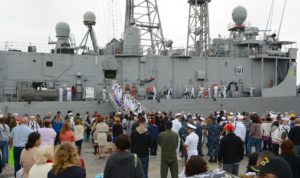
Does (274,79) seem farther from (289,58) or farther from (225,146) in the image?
(225,146)

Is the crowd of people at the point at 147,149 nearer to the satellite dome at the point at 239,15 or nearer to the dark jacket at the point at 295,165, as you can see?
the dark jacket at the point at 295,165

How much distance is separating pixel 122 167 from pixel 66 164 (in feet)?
3.38

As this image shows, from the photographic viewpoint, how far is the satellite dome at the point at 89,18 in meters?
26.7

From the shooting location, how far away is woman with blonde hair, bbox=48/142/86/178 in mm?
3911

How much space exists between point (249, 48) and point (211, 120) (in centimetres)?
1704

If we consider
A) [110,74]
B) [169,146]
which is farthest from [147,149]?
[110,74]

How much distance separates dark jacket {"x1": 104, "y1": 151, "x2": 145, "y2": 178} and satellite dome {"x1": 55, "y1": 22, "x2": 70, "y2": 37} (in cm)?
2246

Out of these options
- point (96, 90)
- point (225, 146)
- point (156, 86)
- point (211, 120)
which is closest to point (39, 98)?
point (96, 90)

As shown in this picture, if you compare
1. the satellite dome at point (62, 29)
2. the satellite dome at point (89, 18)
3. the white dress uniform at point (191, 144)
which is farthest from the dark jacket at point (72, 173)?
the satellite dome at point (89, 18)

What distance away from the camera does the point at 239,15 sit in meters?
29.5

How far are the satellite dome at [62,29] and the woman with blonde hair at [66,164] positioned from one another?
23.1 metres

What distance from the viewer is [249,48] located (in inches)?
1083

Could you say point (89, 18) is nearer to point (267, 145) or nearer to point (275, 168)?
point (267, 145)

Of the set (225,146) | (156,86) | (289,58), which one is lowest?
(225,146)
